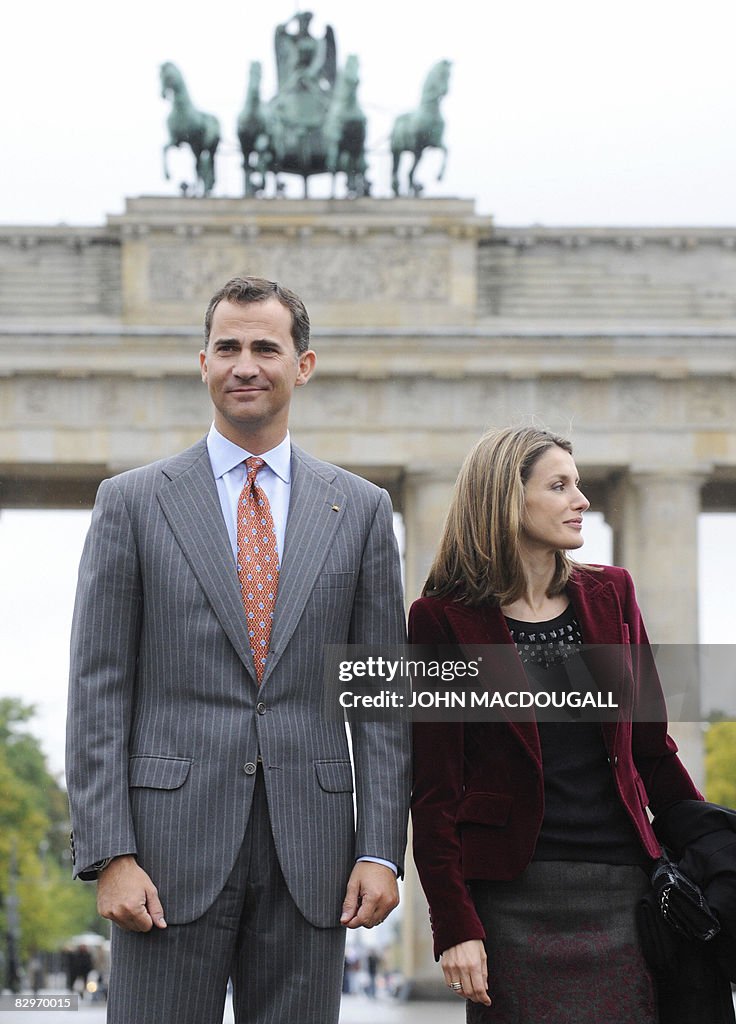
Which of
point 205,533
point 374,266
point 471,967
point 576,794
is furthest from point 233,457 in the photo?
point 374,266

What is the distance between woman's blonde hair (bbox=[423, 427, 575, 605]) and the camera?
6414 mm

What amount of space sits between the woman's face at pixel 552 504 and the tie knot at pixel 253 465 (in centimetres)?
97

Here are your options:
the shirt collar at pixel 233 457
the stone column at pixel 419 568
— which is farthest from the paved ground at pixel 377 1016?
the shirt collar at pixel 233 457

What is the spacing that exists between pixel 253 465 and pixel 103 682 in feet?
3.34

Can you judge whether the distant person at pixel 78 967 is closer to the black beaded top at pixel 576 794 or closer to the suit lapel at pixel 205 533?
the suit lapel at pixel 205 533

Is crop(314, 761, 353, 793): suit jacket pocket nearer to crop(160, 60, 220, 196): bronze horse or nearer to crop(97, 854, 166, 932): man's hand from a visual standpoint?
crop(97, 854, 166, 932): man's hand

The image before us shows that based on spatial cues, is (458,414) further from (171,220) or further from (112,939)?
(112,939)

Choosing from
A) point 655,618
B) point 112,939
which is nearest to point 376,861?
point 112,939

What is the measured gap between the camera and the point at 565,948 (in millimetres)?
5996

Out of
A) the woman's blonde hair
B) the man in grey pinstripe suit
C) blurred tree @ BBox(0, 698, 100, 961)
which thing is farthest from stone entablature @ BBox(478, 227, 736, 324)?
the man in grey pinstripe suit

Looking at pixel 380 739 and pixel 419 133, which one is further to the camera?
pixel 419 133

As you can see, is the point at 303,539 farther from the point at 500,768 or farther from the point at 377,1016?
the point at 377,1016

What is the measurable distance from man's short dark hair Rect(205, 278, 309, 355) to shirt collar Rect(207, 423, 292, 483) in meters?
0.36

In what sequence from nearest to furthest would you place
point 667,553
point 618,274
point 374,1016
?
point 374,1016 → point 667,553 → point 618,274
